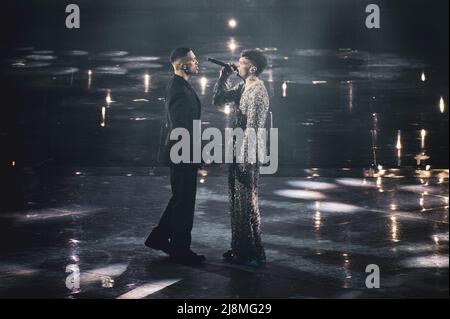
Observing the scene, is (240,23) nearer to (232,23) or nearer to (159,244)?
(232,23)

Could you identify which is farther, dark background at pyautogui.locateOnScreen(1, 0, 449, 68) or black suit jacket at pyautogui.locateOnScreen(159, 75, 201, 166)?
dark background at pyautogui.locateOnScreen(1, 0, 449, 68)

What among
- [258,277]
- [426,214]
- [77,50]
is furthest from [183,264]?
[77,50]

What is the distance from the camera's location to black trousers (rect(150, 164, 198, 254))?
9.22 metres

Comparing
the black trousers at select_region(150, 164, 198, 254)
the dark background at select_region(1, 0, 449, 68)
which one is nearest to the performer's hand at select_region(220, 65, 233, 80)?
the black trousers at select_region(150, 164, 198, 254)

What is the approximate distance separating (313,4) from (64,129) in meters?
22.5

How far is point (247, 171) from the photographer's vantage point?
9047mm

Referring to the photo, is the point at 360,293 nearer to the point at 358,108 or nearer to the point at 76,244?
the point at 76,244

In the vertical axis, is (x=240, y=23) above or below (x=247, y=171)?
above

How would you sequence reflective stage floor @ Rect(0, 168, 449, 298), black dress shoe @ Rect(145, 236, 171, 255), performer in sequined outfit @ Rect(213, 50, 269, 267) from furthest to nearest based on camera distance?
black dress shoe @ Rect(145, 236, 171, 255)
performer in sequined outfit @ Rect(213, 50, 269, 267)
reflective stage floor @ Rect(0, 168, 449, 298)

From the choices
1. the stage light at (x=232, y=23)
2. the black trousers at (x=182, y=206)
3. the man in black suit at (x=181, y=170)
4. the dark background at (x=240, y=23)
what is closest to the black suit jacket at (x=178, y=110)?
the man in black suit at (x=181, y=170)

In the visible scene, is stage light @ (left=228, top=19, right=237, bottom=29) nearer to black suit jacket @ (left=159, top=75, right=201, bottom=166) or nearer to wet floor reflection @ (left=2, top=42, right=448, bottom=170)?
wet floor reflection @ (left=2, top=42, right=448, bottom=170)

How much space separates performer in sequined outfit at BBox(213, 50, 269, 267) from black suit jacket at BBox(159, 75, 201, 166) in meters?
0.28

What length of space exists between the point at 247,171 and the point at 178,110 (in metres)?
0.92

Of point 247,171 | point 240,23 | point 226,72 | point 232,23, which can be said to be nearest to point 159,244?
point 247,171
